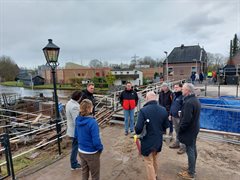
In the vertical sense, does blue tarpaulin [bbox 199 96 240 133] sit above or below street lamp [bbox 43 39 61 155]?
below

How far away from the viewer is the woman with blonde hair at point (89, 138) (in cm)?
240

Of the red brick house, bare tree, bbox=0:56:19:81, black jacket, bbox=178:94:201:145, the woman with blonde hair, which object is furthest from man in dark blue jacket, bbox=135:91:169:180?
bare tree, bbox=0:56:19:81

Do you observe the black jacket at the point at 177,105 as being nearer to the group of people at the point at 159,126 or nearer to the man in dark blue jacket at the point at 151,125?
the group of people at the point at 159,126

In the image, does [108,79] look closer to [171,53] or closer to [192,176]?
[171,53]

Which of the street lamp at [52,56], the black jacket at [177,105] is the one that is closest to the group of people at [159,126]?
the black jacket at [177,105]

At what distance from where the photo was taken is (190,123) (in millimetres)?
2896

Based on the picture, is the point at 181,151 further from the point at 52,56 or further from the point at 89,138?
the point at 52,56

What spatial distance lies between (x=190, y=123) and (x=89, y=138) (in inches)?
65.0

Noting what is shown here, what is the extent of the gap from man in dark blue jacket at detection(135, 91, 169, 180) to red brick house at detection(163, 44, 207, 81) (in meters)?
26.5

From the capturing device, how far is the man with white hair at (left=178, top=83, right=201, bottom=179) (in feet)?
9.37

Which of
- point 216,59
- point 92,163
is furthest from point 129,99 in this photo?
point 216,59

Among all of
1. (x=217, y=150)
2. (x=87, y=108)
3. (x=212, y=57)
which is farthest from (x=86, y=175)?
(x=212, y=57)

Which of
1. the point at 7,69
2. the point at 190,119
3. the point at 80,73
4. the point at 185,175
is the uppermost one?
the point at 7,69

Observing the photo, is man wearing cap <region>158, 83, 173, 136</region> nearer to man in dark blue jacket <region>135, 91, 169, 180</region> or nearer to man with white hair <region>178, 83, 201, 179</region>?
man with white hair <region>178, 83, 201, 179</region>
